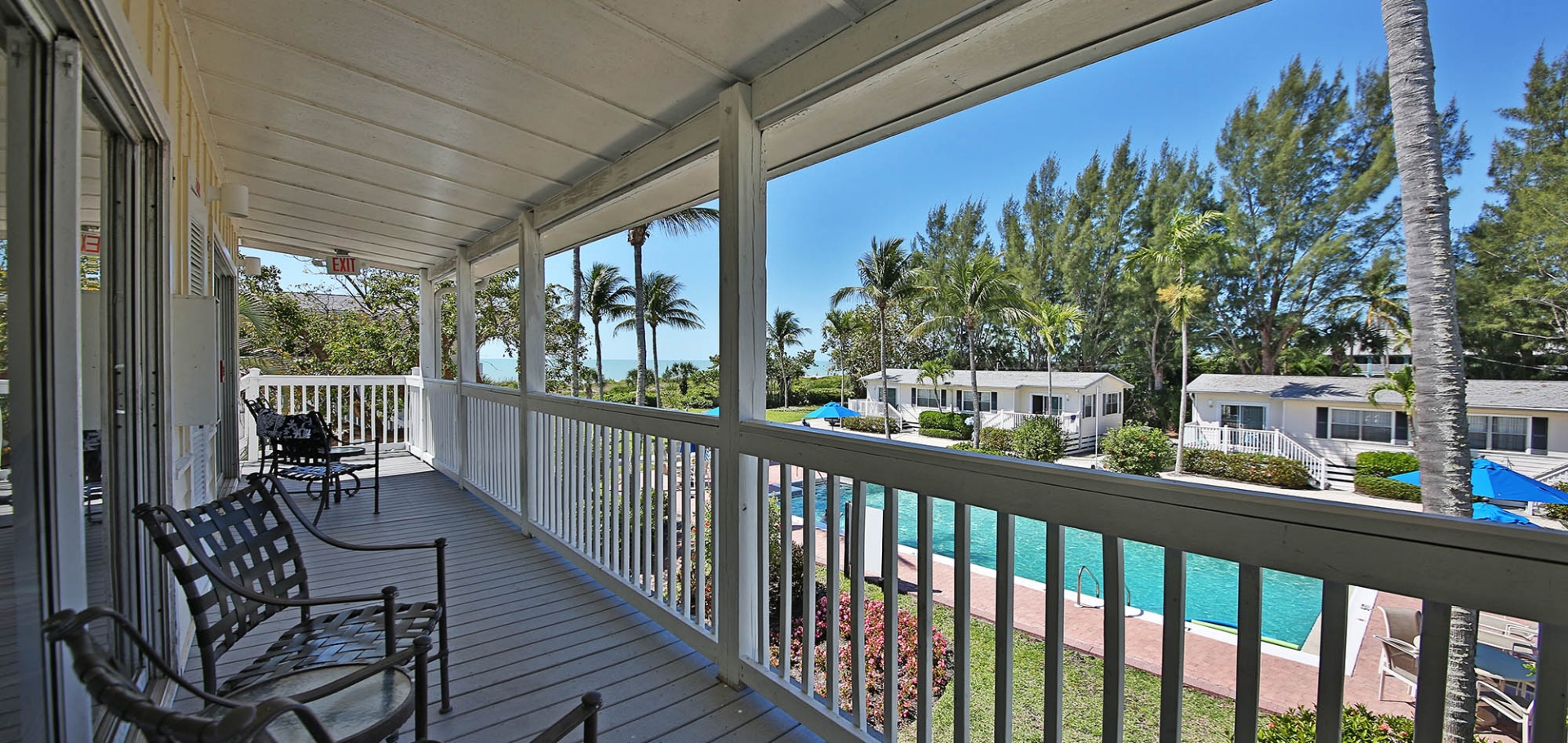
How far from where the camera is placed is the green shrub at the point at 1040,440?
58.7 inches

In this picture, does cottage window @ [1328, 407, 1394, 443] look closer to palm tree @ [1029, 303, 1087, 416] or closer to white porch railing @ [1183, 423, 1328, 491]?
white porch railing @ [1183, 423, 1328, 491]

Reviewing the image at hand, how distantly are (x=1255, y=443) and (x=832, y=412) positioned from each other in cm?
145

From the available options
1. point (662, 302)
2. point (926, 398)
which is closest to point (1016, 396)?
point (926, 398)

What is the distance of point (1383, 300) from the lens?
0.96m

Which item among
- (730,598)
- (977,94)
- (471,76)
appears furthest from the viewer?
(730,598)

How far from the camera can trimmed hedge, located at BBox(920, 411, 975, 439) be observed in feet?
5.70

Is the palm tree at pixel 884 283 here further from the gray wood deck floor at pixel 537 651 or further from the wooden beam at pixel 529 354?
the wooden beam at pixel 529 354

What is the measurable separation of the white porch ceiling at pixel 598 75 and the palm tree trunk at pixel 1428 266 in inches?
20.7

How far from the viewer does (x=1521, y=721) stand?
1500 mm

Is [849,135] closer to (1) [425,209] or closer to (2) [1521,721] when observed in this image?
(2) [1521,721]

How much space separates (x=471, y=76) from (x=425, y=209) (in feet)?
7.49

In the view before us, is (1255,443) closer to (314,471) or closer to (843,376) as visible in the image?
(843,376)

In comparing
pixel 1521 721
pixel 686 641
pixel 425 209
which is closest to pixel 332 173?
pixel 425 209

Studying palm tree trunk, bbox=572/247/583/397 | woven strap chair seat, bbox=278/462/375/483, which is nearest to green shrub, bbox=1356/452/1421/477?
woven strap chair seat, bbox=278/462/375/483
